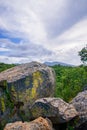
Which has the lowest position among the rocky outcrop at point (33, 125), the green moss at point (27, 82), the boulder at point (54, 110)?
the rocky outcrop at point (33, 125)

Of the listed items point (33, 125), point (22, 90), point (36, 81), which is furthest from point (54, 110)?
point (36, 81)

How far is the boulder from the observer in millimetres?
22109

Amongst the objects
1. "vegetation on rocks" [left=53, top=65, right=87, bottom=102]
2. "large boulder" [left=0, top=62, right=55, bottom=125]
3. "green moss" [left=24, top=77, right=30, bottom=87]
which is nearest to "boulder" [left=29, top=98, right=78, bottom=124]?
"large boulder" [left=0, top=62, right=55, bottom=125]

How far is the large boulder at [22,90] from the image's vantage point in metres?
25.7

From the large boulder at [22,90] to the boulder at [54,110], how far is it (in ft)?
9.27

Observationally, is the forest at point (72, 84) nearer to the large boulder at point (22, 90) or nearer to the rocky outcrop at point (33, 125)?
the large boulder at point (22, 90)

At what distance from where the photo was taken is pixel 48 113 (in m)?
22.4

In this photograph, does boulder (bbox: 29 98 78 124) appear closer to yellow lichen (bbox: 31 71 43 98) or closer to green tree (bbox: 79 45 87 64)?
yellow lichen (bbox: 31 71 43 98)

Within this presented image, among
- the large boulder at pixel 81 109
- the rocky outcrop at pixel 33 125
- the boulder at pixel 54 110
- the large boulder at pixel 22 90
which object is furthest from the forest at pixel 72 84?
the rocky outcrop at pixel 33 125

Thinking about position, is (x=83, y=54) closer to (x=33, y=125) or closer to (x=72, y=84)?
(x=72, y=84)

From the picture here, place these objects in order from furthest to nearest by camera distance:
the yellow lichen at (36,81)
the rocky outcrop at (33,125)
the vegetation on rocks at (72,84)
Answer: the vegetation on rocks at (72,84), the yellow lichen at (36,81), the rocky outcrop at (33,125)

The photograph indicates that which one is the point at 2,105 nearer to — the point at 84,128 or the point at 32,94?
the point at 32,94

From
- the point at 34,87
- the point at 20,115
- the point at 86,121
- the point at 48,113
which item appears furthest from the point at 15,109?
the point at 86,121

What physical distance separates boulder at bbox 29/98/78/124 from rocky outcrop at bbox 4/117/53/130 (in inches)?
27.1
